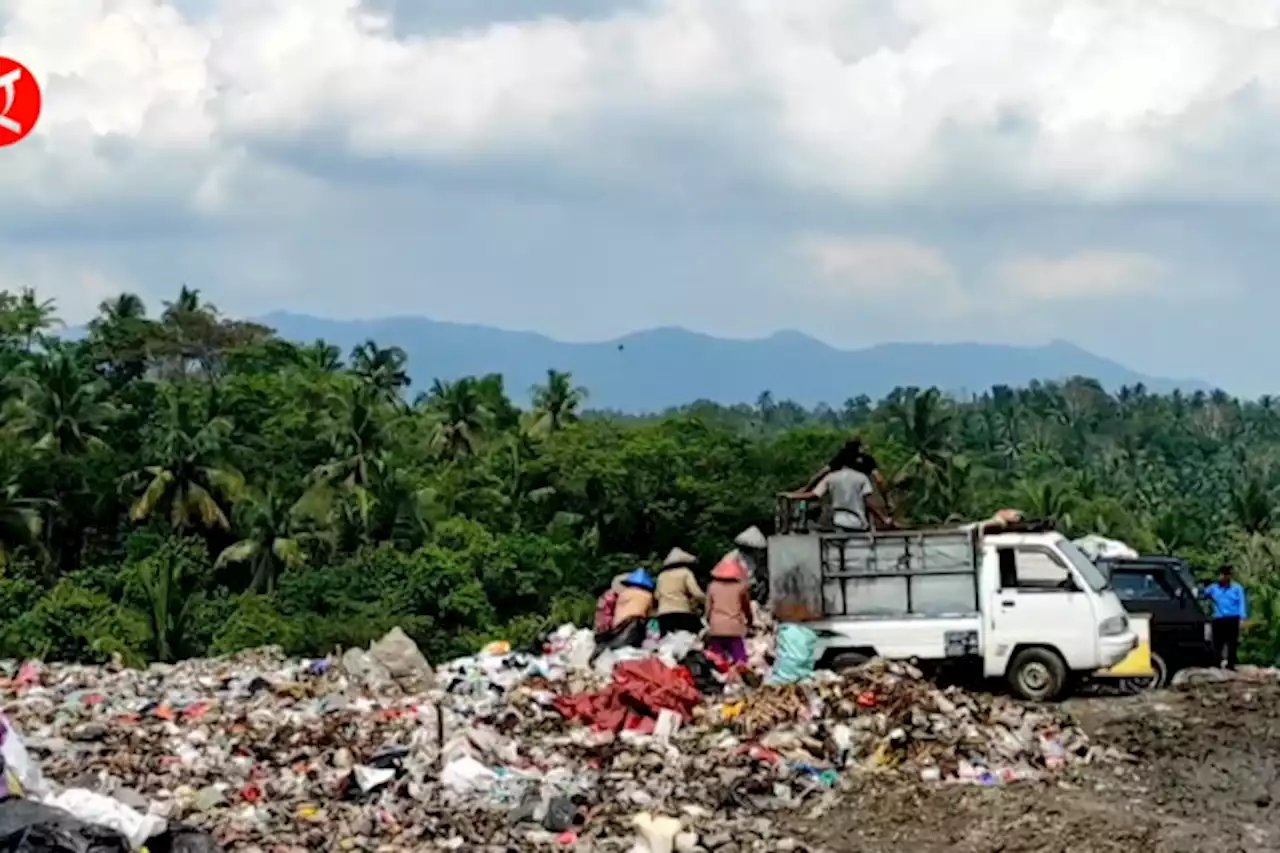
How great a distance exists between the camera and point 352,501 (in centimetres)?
3931

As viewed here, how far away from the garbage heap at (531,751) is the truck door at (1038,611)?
0.69 meters

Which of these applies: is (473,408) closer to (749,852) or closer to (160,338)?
(160,338)

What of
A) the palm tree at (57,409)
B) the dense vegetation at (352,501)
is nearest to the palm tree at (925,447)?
the dense vegetation at (352,501)

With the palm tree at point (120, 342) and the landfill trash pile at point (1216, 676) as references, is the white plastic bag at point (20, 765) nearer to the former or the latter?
the landfill trash pile at point (1216, 676)

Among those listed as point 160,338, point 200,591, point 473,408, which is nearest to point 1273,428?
point 473,408

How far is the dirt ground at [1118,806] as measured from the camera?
356 inches

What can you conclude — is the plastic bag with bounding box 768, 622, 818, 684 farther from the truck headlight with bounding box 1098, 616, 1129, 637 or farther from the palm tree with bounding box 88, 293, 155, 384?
the palm tree with bounding box 88, 293, 155, 384

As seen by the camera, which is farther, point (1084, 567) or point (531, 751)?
point (1084, 567)

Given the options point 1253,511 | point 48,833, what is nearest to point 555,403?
point 1253,511

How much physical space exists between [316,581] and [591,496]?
7152 mm

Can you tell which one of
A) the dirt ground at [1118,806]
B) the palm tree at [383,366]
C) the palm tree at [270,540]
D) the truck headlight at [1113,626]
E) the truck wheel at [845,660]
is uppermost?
the palm tree at [383,366]

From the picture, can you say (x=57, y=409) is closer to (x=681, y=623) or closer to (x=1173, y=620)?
(x=681, y=623)

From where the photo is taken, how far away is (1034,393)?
328 feet

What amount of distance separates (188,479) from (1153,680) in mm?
29502
